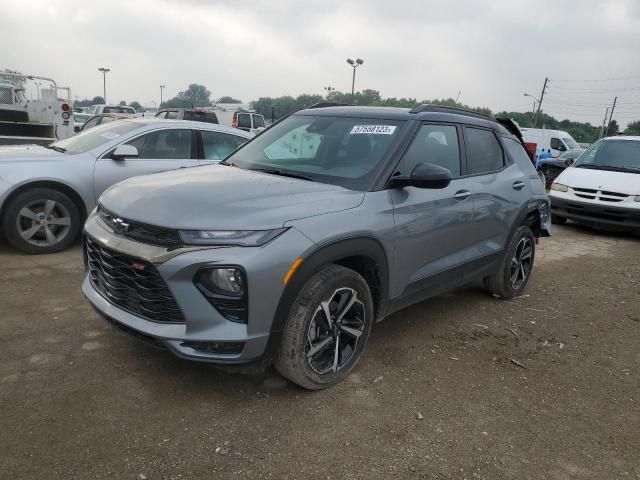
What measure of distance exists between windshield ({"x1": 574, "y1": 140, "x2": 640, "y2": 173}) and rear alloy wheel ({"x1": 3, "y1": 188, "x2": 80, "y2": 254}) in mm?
8731

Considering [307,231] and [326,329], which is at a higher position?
[307,231]

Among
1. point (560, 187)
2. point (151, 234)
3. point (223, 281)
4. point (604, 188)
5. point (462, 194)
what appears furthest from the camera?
point (560, 187)

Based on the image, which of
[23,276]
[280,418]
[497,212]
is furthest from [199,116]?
[280,418]

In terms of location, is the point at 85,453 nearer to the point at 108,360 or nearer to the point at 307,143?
the point at 108,360

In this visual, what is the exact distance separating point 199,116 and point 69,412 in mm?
18068

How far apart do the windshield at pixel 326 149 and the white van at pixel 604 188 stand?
255 inches

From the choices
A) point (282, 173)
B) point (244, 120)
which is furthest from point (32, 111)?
point (244, 120)

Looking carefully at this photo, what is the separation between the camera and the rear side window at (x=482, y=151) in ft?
14.4

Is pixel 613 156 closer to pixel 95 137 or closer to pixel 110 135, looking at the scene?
pixel 110 135

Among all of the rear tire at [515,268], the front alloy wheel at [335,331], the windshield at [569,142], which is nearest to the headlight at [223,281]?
the front alloy wheel at [335,331]

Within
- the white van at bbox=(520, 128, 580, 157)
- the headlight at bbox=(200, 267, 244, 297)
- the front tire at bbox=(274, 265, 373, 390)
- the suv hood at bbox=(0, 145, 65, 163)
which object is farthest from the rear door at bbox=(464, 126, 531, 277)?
the white van at bbox=(520, 128, 580, 157)

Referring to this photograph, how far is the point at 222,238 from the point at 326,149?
1420 millimetres

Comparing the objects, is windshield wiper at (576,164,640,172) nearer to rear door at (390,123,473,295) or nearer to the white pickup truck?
rear door at (390,123,473,295)

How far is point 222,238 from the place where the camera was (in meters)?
2.69
